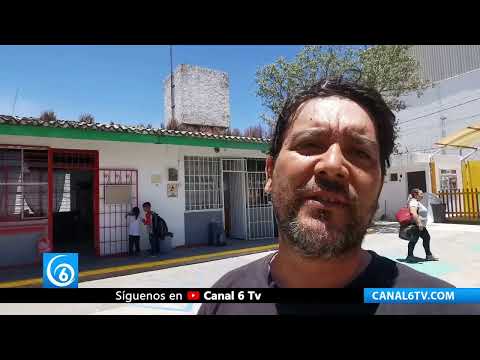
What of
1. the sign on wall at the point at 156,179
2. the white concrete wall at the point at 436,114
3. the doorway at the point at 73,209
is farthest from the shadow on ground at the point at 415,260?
the doorway at the point at 73,209

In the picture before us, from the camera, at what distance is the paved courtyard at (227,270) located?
1101 mm

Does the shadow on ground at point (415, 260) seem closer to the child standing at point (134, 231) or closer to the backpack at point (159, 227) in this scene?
the backpack at point (159, 227)

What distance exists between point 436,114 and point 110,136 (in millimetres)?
8497

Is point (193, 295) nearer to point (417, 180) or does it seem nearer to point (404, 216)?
point (404, 216)

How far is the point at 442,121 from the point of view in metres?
8.28

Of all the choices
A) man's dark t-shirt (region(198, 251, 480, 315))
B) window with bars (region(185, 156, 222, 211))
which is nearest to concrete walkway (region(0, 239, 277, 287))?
window with bars (region(185, 156, 222, 211))

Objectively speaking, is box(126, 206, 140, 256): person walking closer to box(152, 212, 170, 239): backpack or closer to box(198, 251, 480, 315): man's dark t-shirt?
box(152, 212, 170, 239): backpack

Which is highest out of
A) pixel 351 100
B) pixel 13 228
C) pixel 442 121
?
pixel 442 121
